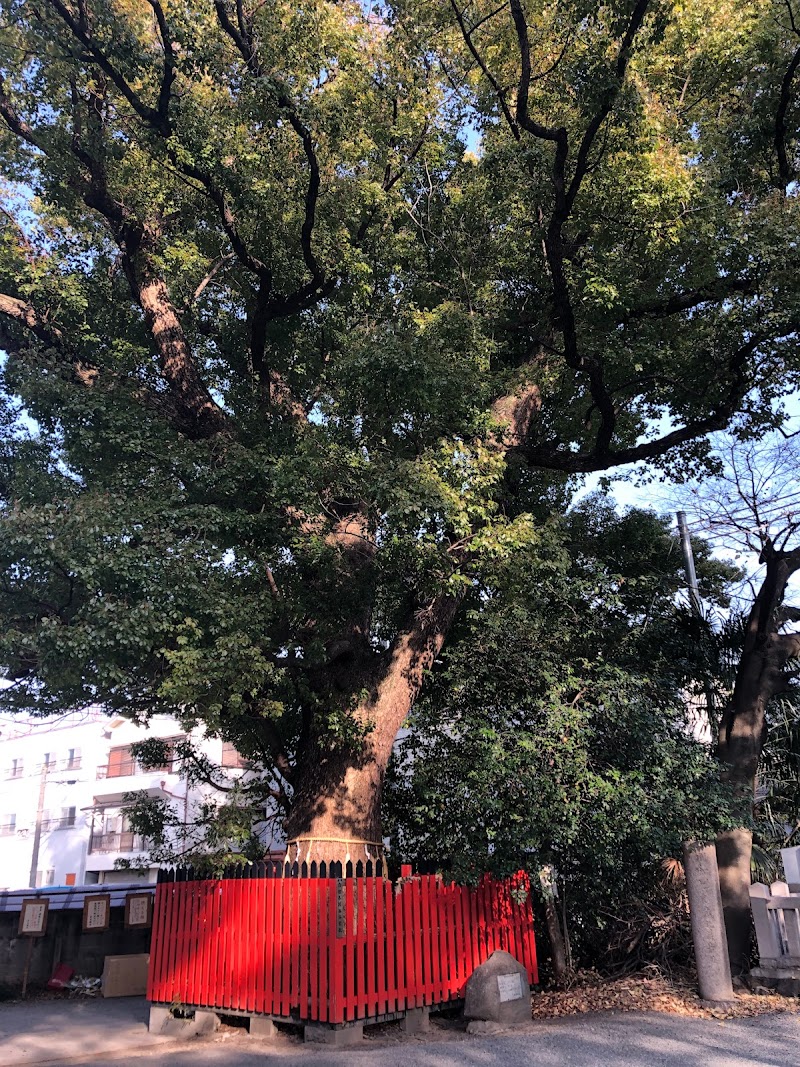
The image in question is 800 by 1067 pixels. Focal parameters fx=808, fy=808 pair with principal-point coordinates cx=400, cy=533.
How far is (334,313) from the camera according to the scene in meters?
12.5

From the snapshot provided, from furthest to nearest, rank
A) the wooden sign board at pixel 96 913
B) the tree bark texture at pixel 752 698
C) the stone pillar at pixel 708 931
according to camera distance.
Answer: the wooden sign board at pixel 96 913 → the tree bark texture at pixel 752 698 → the stone pillar at pixel 708 931

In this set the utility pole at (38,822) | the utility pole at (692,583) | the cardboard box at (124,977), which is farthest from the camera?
the utility pole at (38,822)

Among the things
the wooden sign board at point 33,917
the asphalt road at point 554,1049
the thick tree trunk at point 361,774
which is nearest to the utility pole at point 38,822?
the wooden sign board at point 33,917

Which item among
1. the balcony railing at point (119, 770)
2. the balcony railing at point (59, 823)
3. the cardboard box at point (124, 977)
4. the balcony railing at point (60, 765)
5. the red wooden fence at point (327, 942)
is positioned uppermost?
the balcony railing at point (60, 765)

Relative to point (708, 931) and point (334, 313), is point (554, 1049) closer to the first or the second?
point (708, 931)

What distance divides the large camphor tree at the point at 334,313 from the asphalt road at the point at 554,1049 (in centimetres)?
226

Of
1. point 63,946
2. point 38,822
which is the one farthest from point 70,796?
point 63,946

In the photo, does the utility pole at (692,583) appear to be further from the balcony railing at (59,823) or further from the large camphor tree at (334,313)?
the balcony railing at (59,823)

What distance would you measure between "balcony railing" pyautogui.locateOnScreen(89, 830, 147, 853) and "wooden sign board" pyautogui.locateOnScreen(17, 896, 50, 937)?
24193 mm

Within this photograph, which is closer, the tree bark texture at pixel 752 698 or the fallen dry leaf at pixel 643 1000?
the fallen dry leaf at pixel 643 1000

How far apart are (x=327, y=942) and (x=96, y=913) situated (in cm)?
709

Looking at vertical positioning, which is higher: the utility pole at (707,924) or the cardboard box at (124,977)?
the utility pole at (707,924)

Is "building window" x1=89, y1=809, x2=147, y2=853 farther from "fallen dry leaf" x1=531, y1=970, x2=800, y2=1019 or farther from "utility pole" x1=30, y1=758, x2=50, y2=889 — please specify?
"fallen dry leaf" x1=531, y1=970, x2=800, y2=1019

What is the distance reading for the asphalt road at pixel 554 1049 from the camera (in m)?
6.42
